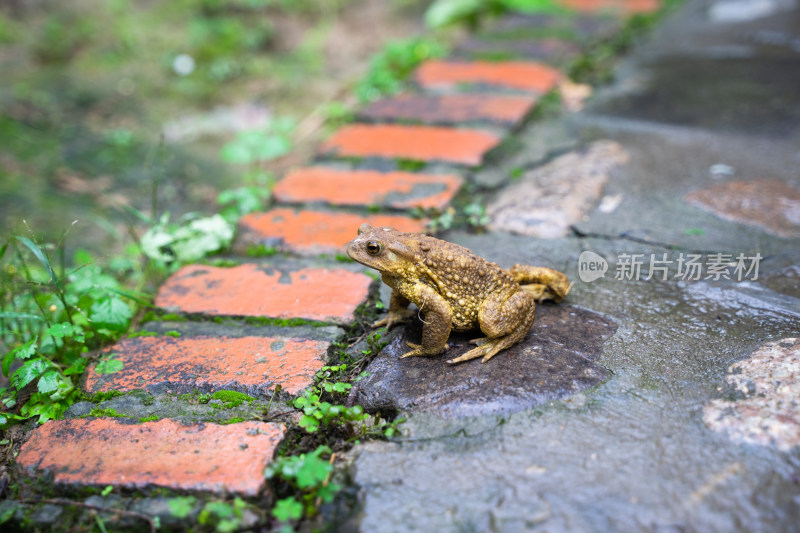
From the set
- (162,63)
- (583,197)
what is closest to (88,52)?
(162,63)

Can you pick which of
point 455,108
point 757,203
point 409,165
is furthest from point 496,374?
point 455,108

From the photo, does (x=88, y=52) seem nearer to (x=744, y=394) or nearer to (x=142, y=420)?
(x=142, y=420)

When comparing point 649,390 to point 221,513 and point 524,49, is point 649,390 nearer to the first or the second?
point 221,513

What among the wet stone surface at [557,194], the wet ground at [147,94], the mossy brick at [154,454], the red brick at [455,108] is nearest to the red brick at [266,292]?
the mossy brick at [154,454]

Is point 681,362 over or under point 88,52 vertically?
under

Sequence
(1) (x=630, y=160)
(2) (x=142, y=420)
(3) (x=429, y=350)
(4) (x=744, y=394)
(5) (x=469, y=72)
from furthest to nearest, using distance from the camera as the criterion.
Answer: (5) (x=469, y=72), (1) (x=630, y=160), (3) (x=429, y=350), (2) (x=142, y=420), (4) (x=744, y=394)
